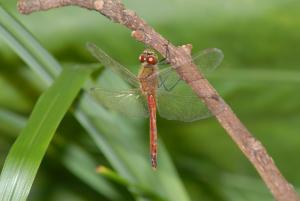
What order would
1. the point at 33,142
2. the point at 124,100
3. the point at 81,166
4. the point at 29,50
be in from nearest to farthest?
the point at 33,142, the point at 29,50, the point at 124,100, the point at 81,166

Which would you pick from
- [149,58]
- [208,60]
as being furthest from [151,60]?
[208,60]

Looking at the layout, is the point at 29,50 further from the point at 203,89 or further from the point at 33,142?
the point at 203,89

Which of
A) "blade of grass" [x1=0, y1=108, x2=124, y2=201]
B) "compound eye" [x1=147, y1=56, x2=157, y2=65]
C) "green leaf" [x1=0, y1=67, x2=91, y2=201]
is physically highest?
"compound eye" [x1=147, y1=56, x2=157, y2=65]

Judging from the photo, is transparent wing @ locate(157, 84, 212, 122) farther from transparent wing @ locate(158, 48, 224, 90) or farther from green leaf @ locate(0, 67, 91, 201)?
green leaf @ locate(0, 67, 91, 201)

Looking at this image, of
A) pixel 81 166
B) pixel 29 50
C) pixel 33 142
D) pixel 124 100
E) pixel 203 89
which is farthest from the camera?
pixel 81 166

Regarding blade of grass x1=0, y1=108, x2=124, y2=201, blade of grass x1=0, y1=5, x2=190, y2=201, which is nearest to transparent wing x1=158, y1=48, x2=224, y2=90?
blade of grass x1=0, y1=5, x2=190, y2=201

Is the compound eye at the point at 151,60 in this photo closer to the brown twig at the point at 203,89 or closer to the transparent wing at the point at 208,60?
the transparent wing at the point at 208,60

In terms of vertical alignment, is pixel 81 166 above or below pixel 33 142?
above

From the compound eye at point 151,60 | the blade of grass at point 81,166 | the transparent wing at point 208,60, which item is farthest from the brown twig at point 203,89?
the blade of grass at point 81,166
